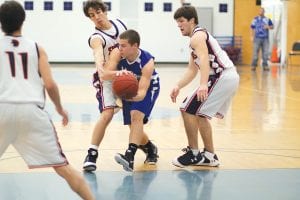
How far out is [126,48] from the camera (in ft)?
19.7

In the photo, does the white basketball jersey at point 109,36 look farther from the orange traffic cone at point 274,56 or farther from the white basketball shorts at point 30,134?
the orange traffic cone at point 274,56

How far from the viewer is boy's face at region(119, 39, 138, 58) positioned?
5.98m

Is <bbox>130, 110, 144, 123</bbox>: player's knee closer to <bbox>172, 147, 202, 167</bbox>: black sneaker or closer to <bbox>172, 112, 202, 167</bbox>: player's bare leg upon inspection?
<bbox>172, 112, 202, 167</bbox>: player's bare leg

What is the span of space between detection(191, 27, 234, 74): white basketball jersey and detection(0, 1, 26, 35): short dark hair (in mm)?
2453

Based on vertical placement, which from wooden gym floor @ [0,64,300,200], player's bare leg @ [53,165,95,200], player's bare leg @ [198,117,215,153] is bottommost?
wooden gym floor @ [0,64,300,200]

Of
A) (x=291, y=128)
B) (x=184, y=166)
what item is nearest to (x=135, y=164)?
(x=184, y=166)

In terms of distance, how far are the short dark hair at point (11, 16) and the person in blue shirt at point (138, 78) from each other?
1.89m

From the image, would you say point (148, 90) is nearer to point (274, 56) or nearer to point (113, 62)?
point (113, 62)

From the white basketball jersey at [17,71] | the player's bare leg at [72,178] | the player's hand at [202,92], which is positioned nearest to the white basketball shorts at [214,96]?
the player's hand at [202,92]

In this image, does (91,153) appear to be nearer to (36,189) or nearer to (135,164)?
(135,164)

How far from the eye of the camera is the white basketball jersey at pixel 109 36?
20.9 feet

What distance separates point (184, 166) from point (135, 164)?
1.69 ft

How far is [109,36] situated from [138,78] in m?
0.58

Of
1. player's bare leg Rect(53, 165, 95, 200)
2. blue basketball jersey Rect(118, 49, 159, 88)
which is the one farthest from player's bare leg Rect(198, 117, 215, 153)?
player's bare leg Rect(53, 165, 95, 200)
